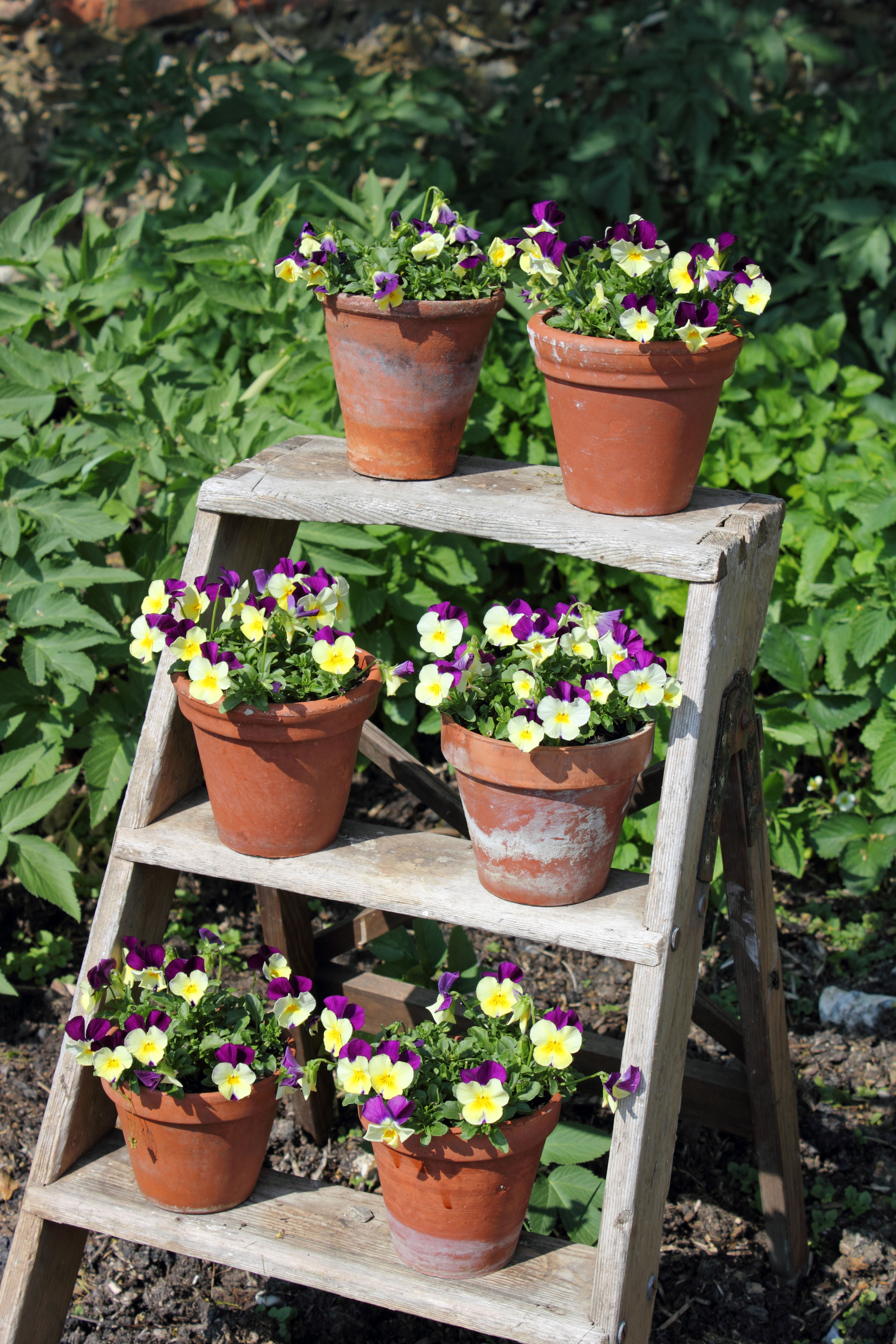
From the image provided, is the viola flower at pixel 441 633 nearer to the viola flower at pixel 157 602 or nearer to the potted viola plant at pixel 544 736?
the potted viola plant at pixel 544 736

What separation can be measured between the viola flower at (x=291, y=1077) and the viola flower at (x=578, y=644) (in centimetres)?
66

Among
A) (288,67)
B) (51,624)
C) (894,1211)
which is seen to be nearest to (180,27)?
(288,67)

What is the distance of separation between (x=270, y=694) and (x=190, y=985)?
1.47 ft

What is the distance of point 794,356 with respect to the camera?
9.90ft

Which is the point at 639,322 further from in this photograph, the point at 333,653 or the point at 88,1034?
the point at 88,1034

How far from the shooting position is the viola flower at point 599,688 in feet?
4.47

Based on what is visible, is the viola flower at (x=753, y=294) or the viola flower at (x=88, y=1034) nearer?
the viola flower at (x=753, y=294)

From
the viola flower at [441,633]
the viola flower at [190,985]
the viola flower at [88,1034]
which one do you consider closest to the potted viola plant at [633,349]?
the viola flower at [441,633]

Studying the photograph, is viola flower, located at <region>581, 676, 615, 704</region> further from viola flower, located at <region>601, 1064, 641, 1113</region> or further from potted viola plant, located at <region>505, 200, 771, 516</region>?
viola flower, located at <region>601, 1064, 641, 1113</region>

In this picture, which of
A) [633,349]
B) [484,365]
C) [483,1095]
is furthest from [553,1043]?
[484,365]

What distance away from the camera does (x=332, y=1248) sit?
1544 millimetres

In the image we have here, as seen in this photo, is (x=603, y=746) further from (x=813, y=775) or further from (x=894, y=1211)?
(x=813, y=775)

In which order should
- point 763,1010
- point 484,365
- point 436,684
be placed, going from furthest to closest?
1. point 484,365
2. point 763,1010
3. point 436,684

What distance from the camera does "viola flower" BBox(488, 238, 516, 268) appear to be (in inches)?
58.6
